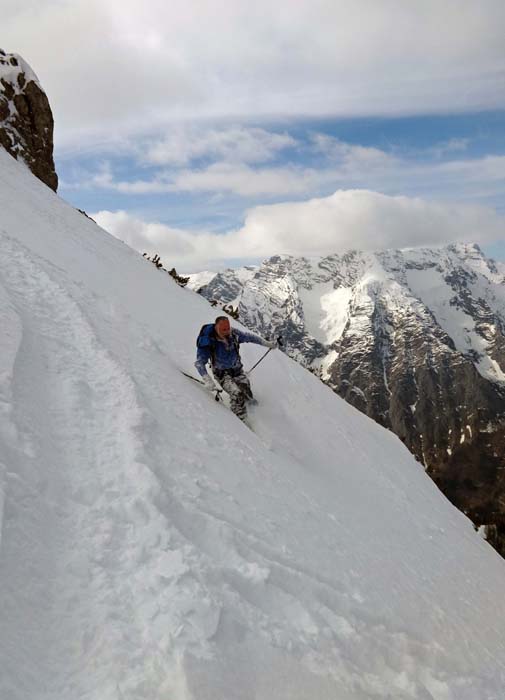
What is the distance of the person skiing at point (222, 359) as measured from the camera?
11.0 meters

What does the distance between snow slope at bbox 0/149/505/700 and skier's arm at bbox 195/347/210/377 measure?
559mm

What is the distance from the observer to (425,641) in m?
5.44

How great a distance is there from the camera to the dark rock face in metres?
23.0

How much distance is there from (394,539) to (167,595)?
5.16 meters

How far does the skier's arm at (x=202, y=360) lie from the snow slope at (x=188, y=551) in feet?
1.83

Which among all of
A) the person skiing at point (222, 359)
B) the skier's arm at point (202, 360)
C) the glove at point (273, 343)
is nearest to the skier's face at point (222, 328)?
the person skiing at point (222, 359)

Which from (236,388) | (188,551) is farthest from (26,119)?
(188,551)

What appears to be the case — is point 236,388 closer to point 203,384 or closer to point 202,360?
point 203,384

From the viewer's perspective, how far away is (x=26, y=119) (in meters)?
24.3

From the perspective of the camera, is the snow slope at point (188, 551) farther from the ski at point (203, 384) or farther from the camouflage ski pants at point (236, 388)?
the camouflage ski pants at point (236, 388)

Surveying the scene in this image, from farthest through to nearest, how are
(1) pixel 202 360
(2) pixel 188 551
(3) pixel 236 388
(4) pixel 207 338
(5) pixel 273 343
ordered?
(5) pixel 273 343 < (4) pixel 207 338 < (1) pixel 202 360 < (3) pixel 236 388 < (2) pixel 188 551

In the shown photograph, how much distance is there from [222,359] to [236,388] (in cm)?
89

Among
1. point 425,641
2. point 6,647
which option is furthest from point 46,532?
point 425,641

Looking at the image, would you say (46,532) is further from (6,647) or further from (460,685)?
(460,685)
